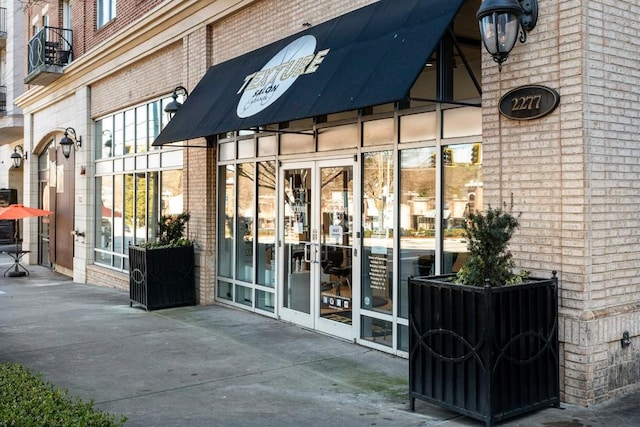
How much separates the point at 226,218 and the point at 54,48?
36.9 ft

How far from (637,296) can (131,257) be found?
8719 mm

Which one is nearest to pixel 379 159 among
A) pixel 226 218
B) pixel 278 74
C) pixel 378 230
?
pixel 378 230

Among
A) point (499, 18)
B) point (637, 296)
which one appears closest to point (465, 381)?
point (637, 296)

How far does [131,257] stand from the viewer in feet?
38.8

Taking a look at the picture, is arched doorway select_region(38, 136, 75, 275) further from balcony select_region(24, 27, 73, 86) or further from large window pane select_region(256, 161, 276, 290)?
large window pane select_region(256, 161, 276, 290)

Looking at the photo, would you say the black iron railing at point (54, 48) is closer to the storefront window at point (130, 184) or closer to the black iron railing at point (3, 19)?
the storefront window at point (130, 184)

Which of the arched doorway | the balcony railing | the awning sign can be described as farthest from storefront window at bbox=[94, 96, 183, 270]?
the balcony railing

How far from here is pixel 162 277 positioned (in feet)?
37.4

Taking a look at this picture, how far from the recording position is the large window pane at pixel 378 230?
7.77 metres

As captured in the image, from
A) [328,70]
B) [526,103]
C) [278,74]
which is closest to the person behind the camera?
[526,103]

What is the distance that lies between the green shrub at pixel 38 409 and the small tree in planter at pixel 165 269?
265 inches

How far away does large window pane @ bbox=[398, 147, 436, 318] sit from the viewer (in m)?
7.21

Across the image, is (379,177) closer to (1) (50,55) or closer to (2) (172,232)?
(2) (172,232)

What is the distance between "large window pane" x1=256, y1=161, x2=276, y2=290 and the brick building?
0.13 ft
